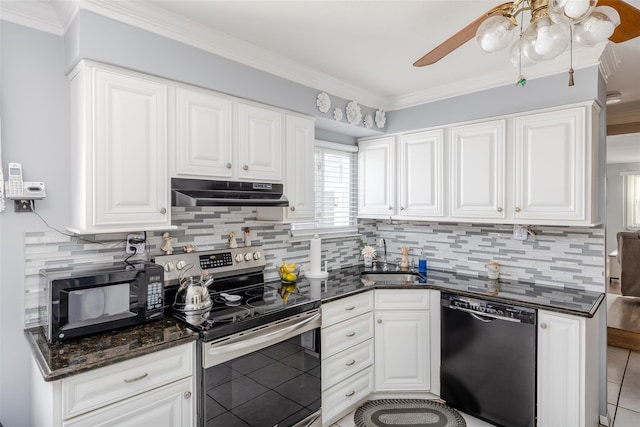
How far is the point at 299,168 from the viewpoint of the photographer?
8.91 ft

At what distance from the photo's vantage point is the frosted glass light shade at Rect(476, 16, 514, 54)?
1293 millimetres

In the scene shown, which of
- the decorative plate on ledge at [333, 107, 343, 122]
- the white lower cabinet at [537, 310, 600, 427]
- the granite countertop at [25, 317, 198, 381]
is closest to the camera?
the granite countertop at [25, 317, 198, 381]

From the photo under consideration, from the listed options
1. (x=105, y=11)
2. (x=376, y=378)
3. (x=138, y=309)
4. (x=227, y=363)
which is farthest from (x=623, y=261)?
(x=105, y=11)

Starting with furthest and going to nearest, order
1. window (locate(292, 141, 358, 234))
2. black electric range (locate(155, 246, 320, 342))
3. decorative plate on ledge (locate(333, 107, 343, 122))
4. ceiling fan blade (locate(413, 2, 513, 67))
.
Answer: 1. window (locate(292, 141, 358, 234))
2. decorative plate on ledge (locate(333, 107, 343, 122))
3. black electric range (locate(155, 246, 320, 342))
4. ceiling fan blade (locate(413, 2, 513, 67))

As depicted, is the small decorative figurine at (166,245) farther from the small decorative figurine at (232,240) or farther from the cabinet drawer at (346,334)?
the cabinet drawer at (346,334)

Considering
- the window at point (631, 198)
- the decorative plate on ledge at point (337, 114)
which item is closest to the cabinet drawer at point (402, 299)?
the decorative plate on ledge at point (337, 114)

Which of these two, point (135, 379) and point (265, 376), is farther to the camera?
point (265, 376)

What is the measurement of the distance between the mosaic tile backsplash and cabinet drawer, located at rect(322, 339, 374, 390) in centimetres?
83

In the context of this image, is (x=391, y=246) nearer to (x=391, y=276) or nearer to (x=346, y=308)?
(x=391, y=276)

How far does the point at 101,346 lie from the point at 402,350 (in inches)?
81.0

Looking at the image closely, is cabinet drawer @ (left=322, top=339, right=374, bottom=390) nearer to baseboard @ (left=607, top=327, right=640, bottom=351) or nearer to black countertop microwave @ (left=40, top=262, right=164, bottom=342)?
black countertop microwave @ (left=40, top=262, right=164, bottom=342)

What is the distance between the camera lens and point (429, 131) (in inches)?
124

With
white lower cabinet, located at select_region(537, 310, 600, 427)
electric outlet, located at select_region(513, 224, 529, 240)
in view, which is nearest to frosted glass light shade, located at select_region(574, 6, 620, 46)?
white lower cabinet, located at select_region(537, 310, 600, 427)

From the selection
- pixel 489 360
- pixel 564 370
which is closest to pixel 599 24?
pixel 564 370
